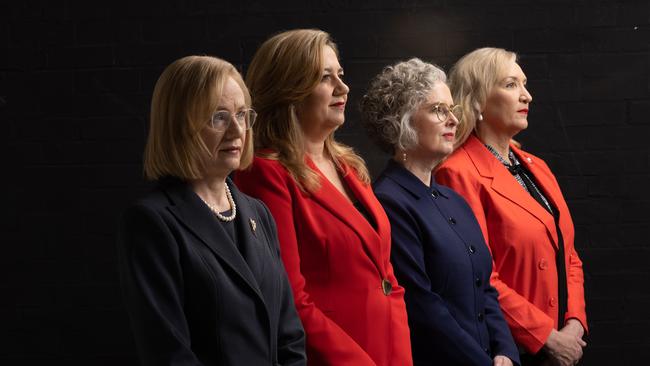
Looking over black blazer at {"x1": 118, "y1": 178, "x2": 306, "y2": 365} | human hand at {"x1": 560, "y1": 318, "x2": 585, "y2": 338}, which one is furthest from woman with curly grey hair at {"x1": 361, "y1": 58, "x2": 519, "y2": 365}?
black blazer at {"x1": 118, "y1": 178, "x2": 306, "y2": 365}

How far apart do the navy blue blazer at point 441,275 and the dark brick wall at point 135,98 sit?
1113 mm

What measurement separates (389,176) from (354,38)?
45.2 inches

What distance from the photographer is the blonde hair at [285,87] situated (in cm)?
252

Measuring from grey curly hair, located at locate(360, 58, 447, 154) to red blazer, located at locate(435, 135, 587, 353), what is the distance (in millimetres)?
338

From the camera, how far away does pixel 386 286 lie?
2.59 metres

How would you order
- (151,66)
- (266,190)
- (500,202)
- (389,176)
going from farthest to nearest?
(151,66)
(500,202)
(389,176)
(266,190)

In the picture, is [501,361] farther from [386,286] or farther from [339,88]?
[339,88]

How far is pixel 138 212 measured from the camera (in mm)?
1943

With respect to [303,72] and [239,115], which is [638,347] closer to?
[303,72]

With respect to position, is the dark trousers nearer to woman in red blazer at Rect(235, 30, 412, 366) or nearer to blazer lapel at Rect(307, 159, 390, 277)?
woman in red blazer at Rect(235, 30, 412, 366)

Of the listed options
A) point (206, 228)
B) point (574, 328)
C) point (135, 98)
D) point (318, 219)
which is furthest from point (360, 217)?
point (135, 98)

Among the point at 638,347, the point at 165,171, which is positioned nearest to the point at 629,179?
the point at 638,347

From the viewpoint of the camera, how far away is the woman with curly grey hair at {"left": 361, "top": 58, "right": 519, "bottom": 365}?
2.76m

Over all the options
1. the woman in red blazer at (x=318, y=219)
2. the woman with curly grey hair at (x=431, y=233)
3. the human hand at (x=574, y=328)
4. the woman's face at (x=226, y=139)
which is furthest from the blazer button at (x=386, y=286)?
the human hand at (x=574, y=328)
